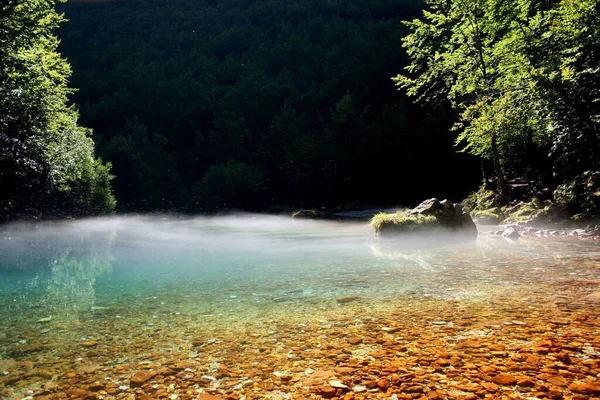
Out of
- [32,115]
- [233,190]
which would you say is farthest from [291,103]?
[32,115]

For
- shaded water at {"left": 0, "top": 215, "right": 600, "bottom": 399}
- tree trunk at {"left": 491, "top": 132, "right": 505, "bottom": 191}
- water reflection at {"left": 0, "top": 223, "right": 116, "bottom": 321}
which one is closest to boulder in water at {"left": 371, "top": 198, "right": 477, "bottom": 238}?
shaded water at {"left": 0, "top": 215, "right": 600, "bottom": 399}

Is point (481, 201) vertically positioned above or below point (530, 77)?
below

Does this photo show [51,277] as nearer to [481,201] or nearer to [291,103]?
[481,201]

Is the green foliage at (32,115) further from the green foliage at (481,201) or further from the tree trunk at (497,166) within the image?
the green foliage at (481,201)

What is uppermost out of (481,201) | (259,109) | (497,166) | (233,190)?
(259,109)

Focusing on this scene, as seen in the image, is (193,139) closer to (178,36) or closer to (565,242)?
(178,36)

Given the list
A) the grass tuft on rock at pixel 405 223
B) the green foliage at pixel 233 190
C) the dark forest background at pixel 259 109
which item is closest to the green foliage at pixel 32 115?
the grass tuft on rock at pixel 405 223

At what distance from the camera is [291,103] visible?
79.1m

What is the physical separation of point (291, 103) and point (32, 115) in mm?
58478

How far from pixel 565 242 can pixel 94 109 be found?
90.1m

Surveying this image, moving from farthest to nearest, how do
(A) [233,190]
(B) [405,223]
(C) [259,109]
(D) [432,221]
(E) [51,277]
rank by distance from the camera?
(C) [259,109] → (A) [233,190] → (B) [405,223] → (D) [432,221] → (E) [51,277]

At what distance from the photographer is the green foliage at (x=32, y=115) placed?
22312 mm

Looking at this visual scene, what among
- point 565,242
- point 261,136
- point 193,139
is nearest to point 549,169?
point 565,242

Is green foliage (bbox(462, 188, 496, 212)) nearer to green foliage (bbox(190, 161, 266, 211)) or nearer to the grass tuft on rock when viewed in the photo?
the grass tuft on rock
